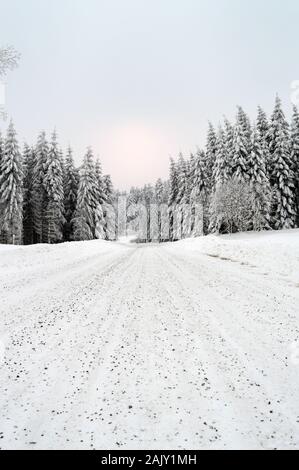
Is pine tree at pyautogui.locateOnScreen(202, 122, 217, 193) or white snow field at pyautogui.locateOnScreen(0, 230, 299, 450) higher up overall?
pine tree at pyautogui.locateOnScreen(202, 122, 217, 193)

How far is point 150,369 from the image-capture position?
12.6ft

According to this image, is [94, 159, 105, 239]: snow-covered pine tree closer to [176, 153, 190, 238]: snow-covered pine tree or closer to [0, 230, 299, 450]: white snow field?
[176, 153, 190, 238]: snow-covered pine tree

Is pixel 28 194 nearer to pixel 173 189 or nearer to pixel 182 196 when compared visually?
pixel 182 196

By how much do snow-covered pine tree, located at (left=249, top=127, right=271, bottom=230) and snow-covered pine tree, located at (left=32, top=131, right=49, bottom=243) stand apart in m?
29.6

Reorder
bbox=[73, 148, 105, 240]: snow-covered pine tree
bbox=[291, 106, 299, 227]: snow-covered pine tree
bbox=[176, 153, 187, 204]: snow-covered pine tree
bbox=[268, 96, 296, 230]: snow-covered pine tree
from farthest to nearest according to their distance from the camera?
bbox=[176, 153, 187, 204]: snow-covered pine tree
bbox=[291, 106, 299, 227]: snow-covered pine tree
bbox=[73, 148, 105, 240]: snow-covered pine tree
bbox=[268, 96, 296, 230]: snow-covered pine tree

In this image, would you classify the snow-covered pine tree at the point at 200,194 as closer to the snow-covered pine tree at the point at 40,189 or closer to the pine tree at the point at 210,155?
the pine tree at the point at 210,155

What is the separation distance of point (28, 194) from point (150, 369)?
156ft

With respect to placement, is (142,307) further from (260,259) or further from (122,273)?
(260,259)

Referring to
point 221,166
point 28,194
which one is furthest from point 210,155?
point 28,194

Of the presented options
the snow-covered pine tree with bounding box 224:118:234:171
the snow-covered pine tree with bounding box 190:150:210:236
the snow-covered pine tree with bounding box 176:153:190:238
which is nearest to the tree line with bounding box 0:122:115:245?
the snow-covered pine tree with bounding box 190:150:210:236

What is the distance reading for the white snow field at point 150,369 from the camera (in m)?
2.71

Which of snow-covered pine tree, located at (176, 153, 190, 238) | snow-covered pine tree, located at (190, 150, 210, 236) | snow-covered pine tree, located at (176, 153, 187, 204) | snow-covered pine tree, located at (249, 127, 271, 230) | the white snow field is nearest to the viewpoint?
the white snow field

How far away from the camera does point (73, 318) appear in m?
5.94

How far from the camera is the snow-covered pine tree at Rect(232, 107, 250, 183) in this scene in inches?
1796
